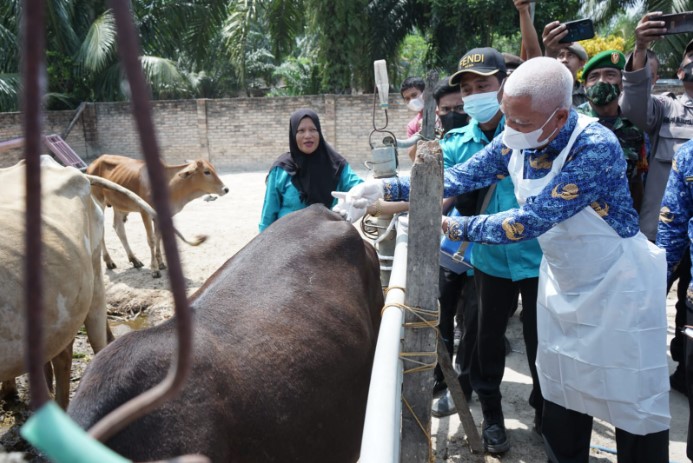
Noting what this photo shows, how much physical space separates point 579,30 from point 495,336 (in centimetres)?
190

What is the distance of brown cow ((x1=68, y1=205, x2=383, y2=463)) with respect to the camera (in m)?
1.67

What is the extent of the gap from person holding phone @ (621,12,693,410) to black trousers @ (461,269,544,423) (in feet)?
2.91

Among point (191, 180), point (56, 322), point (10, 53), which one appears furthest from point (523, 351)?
point (10, 53)

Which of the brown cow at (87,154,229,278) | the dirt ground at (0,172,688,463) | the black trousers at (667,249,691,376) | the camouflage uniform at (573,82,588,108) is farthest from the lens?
the brown cow at (87,154,229,278)

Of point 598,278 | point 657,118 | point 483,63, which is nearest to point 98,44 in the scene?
point 483,63

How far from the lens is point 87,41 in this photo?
16156 mm

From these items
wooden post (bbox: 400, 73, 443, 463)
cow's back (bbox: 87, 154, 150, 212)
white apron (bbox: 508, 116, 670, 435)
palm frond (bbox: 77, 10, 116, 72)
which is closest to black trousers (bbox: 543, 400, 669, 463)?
white apron (bbox: 508, 116, 670, 435)

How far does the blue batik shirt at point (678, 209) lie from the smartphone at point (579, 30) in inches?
46.6

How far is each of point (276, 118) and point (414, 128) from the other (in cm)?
1059

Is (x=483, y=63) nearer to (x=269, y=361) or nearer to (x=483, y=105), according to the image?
(x=483, y=105)

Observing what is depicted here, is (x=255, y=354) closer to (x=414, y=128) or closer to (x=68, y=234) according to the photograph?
(x=68, y=234)

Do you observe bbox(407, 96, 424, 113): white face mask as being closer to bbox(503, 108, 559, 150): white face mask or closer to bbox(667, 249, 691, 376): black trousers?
bbox(667, 249, 691, 376): black trousers

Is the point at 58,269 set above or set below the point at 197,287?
above

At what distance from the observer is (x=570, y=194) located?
2.18 m
